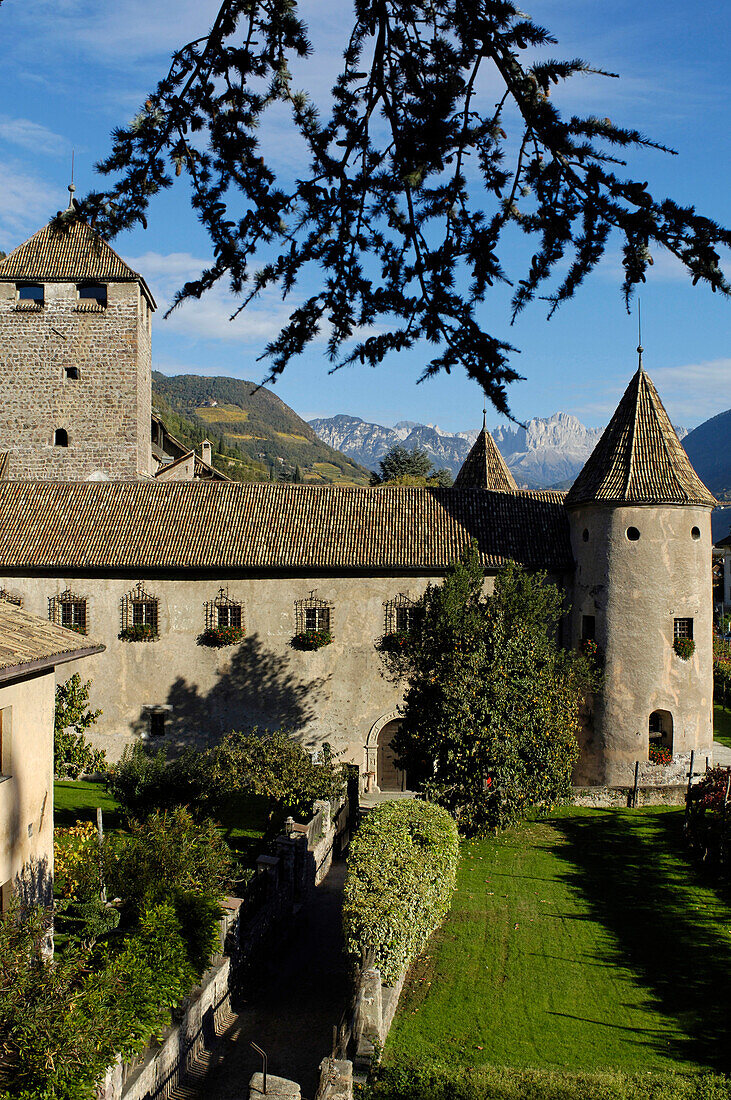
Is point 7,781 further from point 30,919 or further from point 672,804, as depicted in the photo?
point 672,804

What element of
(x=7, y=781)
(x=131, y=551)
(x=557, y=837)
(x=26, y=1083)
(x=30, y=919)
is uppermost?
(x=131, y=551)

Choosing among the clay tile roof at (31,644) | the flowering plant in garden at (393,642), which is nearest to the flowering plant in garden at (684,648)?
the flowering plant in garden at (393,642)

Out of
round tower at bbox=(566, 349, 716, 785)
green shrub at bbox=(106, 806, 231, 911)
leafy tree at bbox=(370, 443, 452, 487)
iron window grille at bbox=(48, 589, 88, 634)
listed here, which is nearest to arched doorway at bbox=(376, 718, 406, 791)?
round tower at bbox=(566, 349, 716, 785)

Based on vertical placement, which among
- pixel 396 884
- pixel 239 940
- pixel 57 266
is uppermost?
pixel 57 266

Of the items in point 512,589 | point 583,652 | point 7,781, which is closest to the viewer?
point 7,781

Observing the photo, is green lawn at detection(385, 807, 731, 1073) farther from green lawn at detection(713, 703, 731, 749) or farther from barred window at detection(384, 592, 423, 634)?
green lawn at detection(713, 703, 731, 749)

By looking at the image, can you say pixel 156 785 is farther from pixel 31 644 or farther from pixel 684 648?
pixel 684 648

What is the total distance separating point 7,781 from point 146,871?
325 centimetres

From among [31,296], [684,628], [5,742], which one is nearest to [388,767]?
[684,628]

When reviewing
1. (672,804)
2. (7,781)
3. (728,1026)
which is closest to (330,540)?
(672,804)

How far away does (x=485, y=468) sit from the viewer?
35.3 metres

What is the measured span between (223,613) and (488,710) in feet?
34.3

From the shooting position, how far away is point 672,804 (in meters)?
23.0

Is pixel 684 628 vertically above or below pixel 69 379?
below
